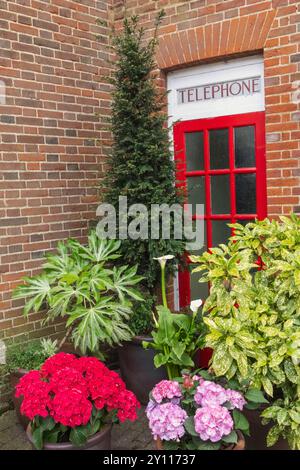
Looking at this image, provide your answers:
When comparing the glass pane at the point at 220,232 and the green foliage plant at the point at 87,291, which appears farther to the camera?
the glass pane at the point at 220,232

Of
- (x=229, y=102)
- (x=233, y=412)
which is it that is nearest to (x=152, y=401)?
(x=233, y=412)

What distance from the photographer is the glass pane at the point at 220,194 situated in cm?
443

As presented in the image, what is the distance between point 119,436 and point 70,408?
41.5 inches

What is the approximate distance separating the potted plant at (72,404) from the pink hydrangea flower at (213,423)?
0.53 metres

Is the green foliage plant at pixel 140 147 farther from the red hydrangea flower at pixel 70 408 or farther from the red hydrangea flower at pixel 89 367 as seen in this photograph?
the red hydrangea flower at pixel 70 408

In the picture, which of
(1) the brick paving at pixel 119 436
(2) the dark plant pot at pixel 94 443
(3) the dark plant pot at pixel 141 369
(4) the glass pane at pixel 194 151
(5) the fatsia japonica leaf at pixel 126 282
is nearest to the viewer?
(2) the dark plant pot at pixel 94 443

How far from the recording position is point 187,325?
3520 mm

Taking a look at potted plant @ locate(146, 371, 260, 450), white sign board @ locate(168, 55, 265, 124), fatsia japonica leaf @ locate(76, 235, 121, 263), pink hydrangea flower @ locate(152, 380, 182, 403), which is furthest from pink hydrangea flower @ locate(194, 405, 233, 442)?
white sign board @ locate(168, 55, 265, 124)

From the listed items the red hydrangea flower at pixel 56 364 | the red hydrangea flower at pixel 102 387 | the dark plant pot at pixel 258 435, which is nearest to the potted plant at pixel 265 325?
the dark plant pot at pixel 258 435

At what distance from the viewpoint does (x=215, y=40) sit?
13.7 ft

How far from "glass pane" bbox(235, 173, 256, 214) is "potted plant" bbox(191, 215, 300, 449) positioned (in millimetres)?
1157

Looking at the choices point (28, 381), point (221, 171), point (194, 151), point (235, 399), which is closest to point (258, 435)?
point (235, 399)

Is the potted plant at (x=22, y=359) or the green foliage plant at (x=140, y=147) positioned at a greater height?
the green foliage plant at (x=140, y=147)

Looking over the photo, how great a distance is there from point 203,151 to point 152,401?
258 centimetres
